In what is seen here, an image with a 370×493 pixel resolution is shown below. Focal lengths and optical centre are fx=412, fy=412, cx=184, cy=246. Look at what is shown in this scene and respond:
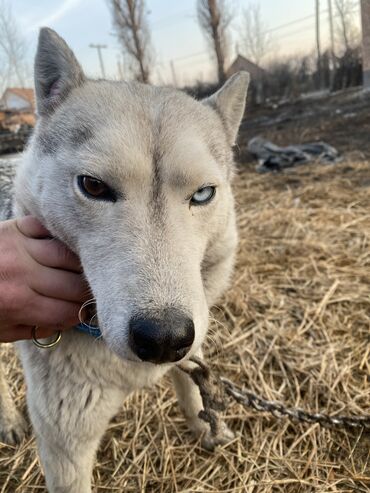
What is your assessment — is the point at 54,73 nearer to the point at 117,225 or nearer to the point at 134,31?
the point at 117,225

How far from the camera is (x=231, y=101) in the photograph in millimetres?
1732

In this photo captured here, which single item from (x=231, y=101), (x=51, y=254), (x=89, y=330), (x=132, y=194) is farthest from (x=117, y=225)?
(x=231, y=101)

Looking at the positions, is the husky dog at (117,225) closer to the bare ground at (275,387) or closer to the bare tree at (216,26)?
the bare ground at (275,387)

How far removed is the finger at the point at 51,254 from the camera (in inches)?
51.4

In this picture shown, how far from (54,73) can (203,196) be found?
2.33 ft

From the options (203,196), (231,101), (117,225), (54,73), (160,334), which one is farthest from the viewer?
(231,101)

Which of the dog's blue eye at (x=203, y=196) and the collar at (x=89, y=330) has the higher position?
the dog's blue eye at (x=203, y=196)

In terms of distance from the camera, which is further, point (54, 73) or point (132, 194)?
point (54, 73)

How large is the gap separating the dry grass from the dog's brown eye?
0.82m

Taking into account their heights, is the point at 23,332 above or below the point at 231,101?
below

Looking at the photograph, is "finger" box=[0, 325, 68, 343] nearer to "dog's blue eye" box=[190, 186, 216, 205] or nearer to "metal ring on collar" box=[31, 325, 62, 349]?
"metal ring on collar" box=[31, 325, 62, 349]

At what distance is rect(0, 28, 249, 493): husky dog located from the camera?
1.02 metres

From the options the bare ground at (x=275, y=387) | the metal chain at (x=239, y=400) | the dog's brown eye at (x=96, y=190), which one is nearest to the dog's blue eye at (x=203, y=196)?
the dog's brown eye at (x=96, y=190)

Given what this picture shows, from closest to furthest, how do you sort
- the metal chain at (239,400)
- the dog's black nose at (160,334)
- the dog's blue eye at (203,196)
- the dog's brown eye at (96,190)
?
1. the dog's black nose at (160,334)
2. the dog's brown eye at (96,190)
3. the dog's blue eye at (203,196)
4. the metal chain at (239,400)
